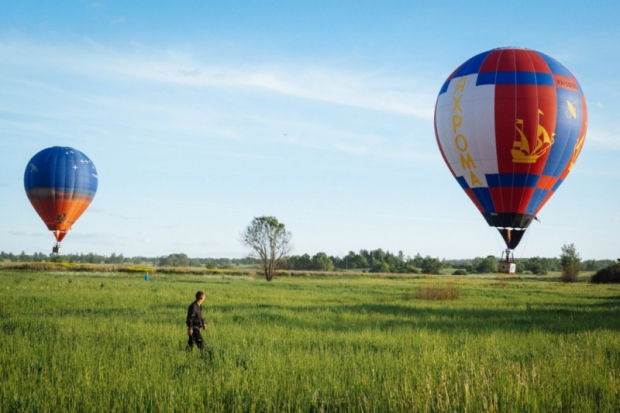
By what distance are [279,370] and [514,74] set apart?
2261 cm

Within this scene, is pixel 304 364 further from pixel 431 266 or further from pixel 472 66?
pixel 431 266

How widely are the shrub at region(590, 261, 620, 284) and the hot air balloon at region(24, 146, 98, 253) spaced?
7050 cm

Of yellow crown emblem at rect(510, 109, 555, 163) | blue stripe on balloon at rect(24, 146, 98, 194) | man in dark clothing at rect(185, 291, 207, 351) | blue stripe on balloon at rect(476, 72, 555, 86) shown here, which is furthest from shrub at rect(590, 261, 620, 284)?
man in dark clothing at rect(185, 291, 207, 351)

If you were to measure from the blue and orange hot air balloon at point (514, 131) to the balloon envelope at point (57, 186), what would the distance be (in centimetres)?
3898

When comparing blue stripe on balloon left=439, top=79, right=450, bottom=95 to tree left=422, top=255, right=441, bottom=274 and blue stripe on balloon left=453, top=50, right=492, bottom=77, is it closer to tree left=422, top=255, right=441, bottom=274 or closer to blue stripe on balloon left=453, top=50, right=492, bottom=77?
blue stripe on balloon left=453, top=50, right=492, bottom=77

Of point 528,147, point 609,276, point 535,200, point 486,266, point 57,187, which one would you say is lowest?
point 609,276

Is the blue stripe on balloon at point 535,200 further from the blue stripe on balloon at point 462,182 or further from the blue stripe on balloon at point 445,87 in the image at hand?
Answer: the blue stripe on balloon at point 445,87

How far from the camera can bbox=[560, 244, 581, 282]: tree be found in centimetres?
8980

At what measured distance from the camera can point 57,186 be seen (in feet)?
166

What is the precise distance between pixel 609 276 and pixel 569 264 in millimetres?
24132

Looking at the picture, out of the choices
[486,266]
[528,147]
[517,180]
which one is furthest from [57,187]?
[486,266]

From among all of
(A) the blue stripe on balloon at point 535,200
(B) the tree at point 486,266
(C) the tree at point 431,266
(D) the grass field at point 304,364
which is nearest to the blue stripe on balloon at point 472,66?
(A) the blue stripe on balloon at point 535,200

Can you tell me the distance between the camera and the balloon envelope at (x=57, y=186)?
1994 inches

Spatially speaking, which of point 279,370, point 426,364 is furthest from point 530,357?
point 279,370
